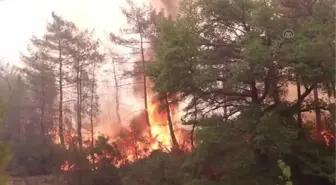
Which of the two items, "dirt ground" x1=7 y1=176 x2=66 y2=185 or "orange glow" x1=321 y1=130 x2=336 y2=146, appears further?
"dirt ground" x1=7 y1=176 x2=66 y2=185

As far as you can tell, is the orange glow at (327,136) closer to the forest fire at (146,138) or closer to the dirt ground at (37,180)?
the forest fire at (146,138)

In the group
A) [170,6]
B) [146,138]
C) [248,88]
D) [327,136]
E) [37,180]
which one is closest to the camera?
[327,136]

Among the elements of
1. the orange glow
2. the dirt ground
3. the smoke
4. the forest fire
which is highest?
the smoke

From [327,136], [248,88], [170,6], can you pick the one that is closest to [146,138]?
[170,6]

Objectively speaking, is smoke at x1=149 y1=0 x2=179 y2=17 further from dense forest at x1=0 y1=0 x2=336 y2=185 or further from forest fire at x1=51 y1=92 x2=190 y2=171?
dense forest at x1=0 y1=0 x2=336 y2=185

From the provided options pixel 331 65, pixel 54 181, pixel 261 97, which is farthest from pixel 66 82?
pixel 331 65

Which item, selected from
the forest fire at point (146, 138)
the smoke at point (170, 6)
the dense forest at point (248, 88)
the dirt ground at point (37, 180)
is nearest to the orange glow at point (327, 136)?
the dense forest at point (248, 88)

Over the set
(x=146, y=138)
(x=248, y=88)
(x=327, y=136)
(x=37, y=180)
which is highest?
(x=248, y=88)

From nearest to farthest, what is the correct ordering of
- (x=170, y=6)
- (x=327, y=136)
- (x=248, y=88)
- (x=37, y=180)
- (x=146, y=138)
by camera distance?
(x=327, y=136), (x=248, y=88), (x=37, y=180), (x=146, y=138), (x=170, y=6)

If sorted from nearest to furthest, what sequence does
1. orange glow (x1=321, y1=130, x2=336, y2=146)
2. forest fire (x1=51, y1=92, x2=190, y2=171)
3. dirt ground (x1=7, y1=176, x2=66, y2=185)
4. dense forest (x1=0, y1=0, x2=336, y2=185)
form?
1. dense forest (x1=0, y1=0, x2=336, y2=185)
2. orange glow (x1=321, y1=130, x2=336, y2=146)
3. dirt ground (x1=7, y1=176, x2=66, y2=185)
4. forest fire (x1=51, y1=92, x2=190, y2=171)

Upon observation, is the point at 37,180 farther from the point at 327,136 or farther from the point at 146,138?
the point at 327,136

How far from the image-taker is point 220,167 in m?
15.5

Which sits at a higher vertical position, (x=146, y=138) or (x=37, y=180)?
(x=146, y=138)

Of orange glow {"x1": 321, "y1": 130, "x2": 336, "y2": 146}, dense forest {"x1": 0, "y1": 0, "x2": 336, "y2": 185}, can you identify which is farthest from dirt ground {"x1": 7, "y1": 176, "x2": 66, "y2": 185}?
orange glow {"x1": 321, "y1": 130, "x2": 336, "y2": 146}
